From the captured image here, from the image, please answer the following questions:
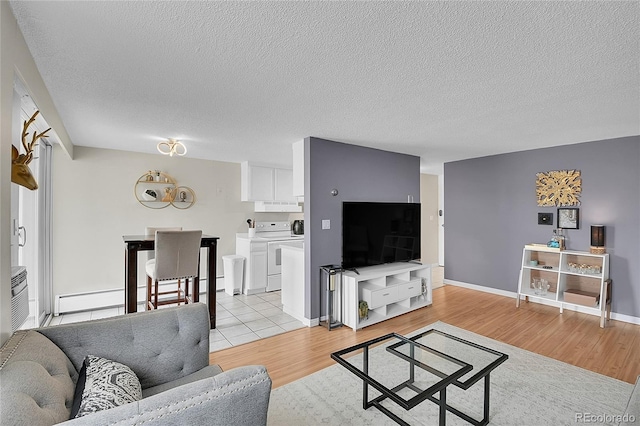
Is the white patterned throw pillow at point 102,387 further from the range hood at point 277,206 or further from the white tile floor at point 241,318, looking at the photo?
the range hood at point 277,206

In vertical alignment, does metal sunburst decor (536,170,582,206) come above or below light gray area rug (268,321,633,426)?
above

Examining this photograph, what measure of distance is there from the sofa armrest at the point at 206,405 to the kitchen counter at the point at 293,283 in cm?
281

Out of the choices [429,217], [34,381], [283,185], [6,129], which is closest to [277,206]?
[283,185]

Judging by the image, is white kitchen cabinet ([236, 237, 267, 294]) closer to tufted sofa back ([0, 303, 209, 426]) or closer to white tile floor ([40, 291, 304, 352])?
white tile floor ([40, 291, 304, 352])

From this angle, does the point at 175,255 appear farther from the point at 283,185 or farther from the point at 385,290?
the point at 283,185

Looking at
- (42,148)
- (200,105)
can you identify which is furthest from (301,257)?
(42,148)

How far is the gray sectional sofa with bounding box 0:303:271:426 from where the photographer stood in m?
0.86

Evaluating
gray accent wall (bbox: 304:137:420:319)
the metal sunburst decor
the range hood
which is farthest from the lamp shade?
the range hood

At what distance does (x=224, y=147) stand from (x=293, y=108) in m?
1.93

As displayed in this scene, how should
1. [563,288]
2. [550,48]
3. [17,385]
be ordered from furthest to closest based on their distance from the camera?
[563,288] < [550,48] < [17,385]

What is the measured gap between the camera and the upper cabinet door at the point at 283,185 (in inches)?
228

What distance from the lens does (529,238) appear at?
4.57m

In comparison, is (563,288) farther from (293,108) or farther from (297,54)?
(297,54)

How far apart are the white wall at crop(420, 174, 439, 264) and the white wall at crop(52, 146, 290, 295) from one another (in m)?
4.59
